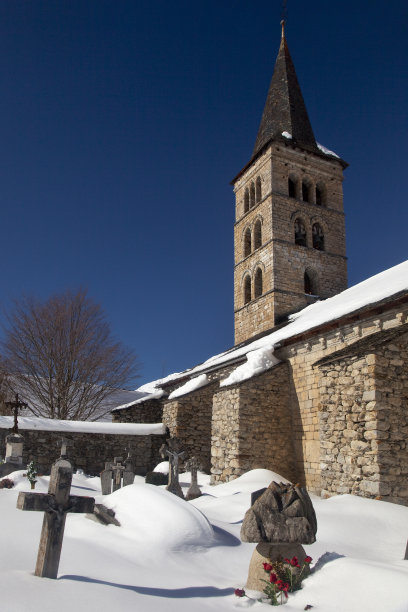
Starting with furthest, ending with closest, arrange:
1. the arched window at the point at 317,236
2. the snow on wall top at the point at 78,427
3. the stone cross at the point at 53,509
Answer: the arched window at the point at 317,236
the snow on wall top at the point at 78,427
the stone cross at the point at 53,509

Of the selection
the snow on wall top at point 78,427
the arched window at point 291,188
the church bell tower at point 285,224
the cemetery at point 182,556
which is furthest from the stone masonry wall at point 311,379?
the arched window at point 291,188

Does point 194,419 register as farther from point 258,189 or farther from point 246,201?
point 246,201

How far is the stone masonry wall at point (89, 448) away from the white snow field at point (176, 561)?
8.12 metres

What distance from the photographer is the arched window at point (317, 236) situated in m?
22.9

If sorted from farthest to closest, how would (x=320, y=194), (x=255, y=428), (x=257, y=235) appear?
(x=320, y=194)
(x=257, y=235)
(x=255, y=428)

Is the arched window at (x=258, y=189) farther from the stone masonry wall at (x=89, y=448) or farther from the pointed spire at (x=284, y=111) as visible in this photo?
the stone masonry wall at (x=89, y=448)

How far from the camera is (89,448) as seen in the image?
50.2ft

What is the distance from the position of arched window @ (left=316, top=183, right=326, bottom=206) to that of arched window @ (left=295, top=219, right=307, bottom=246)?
6.59 feet

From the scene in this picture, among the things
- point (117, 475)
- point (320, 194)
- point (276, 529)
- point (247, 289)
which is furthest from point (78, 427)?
point (320, 194)

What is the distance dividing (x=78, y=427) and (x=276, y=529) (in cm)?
1252

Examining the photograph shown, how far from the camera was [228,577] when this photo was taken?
4492mm

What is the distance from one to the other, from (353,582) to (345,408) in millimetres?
4963

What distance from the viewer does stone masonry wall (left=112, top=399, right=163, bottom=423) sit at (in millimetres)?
19625

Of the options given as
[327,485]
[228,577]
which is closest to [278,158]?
[327,485]
